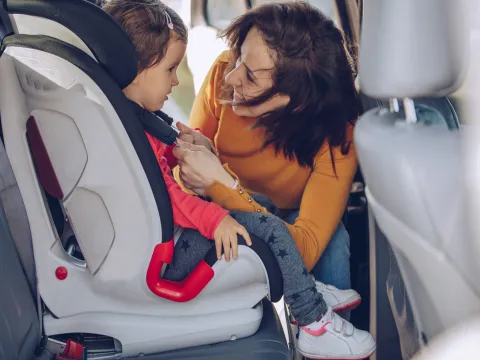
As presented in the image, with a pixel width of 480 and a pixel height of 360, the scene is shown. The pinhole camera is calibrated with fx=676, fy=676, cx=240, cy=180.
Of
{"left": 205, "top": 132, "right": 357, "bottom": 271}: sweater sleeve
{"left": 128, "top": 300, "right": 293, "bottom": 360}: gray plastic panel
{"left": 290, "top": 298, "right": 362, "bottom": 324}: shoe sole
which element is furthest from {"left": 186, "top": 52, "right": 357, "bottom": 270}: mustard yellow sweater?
{"left": 128, "top": 300, "right": 293, "bottom": 360}: gray plastic panel

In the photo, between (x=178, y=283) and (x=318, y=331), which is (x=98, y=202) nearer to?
(x=178, y=283)

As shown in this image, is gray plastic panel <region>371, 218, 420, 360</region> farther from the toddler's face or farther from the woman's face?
the toddler's face

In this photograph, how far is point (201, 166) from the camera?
1544mm

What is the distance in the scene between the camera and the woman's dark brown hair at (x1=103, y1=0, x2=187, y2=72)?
1369mm

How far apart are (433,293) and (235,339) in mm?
481

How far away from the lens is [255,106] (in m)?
1.69

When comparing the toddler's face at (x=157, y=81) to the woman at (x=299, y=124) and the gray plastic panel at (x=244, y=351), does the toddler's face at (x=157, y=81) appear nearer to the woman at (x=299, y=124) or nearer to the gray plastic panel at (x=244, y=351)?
the woman at (x=299, y=124)

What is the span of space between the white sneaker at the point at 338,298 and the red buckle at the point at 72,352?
21.9 inches

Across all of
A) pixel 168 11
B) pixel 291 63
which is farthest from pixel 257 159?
pixel 168 11

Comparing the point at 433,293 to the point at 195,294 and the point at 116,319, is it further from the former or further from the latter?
the point at 116,319

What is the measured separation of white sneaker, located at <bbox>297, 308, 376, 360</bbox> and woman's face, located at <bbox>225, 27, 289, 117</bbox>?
0.54 m

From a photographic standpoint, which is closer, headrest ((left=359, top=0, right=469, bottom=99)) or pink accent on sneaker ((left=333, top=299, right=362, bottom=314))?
headrest ((left=359, top=0, right=469, bottom=99))

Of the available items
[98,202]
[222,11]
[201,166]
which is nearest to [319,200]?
[201,166]

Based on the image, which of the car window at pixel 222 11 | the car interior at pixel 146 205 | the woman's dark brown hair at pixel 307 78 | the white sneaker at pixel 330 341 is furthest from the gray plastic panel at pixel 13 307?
the car window at pixel 222 11
